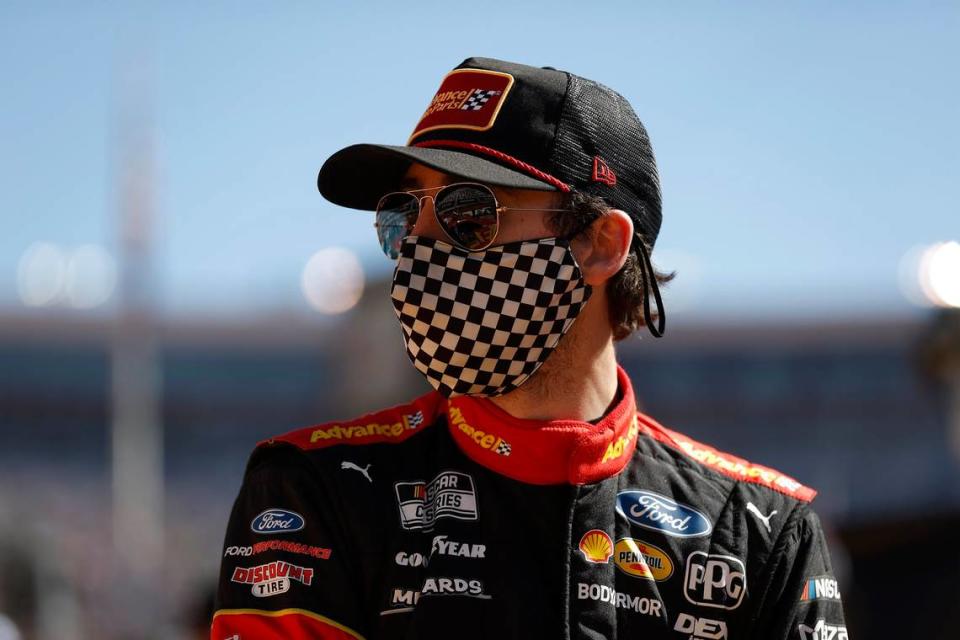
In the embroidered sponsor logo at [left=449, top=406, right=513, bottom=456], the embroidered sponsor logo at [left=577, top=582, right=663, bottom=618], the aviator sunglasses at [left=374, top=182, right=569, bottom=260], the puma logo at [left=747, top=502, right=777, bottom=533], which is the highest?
the aviator sunglasses at [left=374, top=182, right=569, bottom=260]

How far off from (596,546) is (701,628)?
290 mm

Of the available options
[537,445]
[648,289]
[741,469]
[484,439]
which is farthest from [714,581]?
[648,289]

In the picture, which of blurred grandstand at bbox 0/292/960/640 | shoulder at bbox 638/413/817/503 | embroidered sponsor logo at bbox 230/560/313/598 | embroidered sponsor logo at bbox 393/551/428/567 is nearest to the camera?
embroidered sponsor logo at bbox 230/560/313/598

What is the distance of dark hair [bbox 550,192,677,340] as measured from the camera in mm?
2932

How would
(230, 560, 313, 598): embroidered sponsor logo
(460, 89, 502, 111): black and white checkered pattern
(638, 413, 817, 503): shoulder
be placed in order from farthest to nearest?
(638, 413, 817, 503): shoulder
(460, 89, 502, 111): black and white checkered pattern
(230, 560, 313, 598): embroidered sponsor logo

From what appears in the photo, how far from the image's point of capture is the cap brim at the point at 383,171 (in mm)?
2725

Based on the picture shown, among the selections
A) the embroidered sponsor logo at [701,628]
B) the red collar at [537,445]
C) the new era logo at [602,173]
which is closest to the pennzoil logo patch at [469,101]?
the new era logo at [602,173]

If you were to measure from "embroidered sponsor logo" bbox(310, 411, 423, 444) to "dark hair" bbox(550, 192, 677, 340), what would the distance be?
568mm

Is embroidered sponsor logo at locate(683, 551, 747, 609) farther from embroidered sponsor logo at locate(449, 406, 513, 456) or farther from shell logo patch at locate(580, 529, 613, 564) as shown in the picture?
embroidered sponsor logo at locate(449, 406, 513, 456)

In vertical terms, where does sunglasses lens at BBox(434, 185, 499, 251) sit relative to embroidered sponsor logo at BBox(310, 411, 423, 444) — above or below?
above

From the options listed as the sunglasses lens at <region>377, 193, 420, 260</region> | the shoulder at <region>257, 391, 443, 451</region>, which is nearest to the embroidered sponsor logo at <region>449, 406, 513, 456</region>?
the shoulder at <region>257, 391, 443, 451</region>

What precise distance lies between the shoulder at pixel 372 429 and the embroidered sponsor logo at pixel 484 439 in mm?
103

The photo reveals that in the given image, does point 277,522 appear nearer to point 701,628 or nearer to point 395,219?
point 395,219

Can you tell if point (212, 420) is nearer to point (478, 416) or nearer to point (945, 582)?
point (945, 582)
